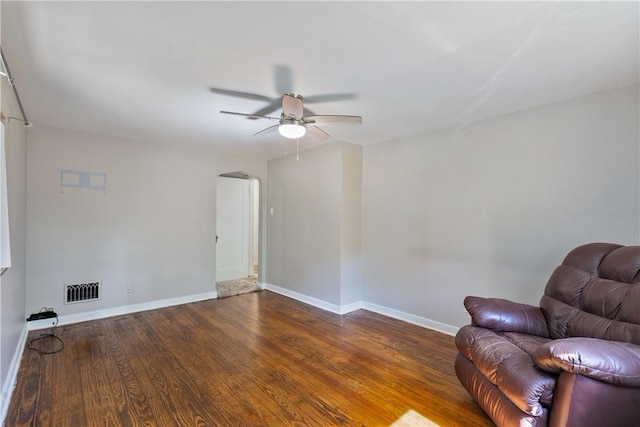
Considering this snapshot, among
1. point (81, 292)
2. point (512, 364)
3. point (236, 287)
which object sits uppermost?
point (512, 364)

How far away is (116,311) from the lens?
13.7 feet

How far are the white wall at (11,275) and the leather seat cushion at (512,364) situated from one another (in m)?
3.25

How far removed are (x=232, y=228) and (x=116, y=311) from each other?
259cm

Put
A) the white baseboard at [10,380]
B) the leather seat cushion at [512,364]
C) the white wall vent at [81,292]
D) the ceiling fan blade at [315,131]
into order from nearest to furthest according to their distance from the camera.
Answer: the leather seat cushion at [512,364] < the white baseboard at [10,380] < the ceiling fan blade at [315,131] < the white wall vent at [81,292]

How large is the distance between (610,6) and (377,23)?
1202 millimetres

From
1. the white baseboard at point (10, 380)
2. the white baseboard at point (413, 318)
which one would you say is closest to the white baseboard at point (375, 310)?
the white baseboard at point (413, 318)

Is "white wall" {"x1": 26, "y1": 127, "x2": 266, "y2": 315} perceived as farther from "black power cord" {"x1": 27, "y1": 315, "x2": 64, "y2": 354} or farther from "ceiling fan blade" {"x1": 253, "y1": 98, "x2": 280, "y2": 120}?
"ceiling fan blade" {"x1": 253, "y1": 98, "x2": 280, "y2": 120}

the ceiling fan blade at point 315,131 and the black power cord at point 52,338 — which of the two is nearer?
the ceiling fan blade at point 315,131

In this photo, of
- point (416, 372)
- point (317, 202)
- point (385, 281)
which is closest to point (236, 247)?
point (317, 202)

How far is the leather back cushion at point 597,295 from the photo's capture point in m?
1.91

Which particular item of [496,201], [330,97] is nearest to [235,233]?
[330,97]

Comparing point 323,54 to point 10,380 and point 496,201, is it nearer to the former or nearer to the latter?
point 496,201

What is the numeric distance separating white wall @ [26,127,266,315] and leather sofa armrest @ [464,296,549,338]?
416 cm

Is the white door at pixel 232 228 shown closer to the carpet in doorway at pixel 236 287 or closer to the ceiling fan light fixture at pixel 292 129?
the carpet in doorway at pixel 236 287
